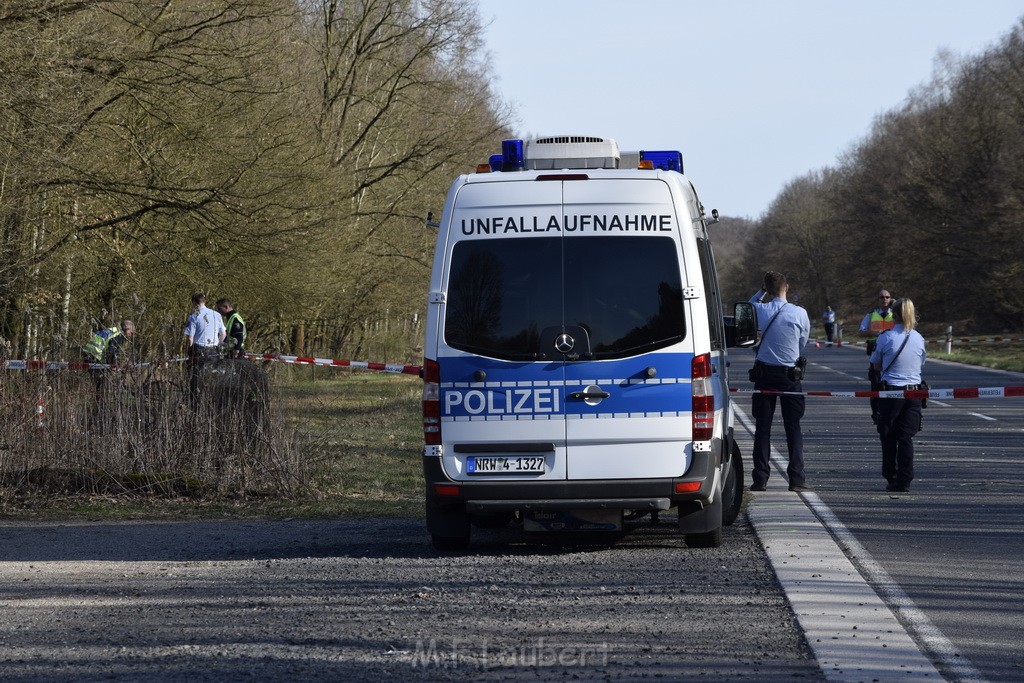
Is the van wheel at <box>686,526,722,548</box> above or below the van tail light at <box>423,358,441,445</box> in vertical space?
below

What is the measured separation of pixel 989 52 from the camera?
2170 inches

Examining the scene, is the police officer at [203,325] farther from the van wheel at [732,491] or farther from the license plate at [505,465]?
the license plate at [505,465]

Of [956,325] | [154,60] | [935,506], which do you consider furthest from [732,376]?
[956,325]

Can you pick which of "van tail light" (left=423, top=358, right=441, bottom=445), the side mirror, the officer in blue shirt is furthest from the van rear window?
the officer in blue shirt

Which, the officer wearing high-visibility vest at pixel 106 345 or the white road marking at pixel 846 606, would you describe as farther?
the officer wearing high-visibility vest at pixel 106 345

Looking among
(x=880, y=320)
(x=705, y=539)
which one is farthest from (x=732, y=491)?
(x=880, y=320)

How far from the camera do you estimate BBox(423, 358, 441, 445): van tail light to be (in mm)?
8945

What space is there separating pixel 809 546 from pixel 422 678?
4.00 m

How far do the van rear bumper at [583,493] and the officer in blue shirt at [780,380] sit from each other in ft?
12.2

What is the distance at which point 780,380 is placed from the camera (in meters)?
12.6

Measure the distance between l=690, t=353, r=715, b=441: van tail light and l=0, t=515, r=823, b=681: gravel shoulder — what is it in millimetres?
813

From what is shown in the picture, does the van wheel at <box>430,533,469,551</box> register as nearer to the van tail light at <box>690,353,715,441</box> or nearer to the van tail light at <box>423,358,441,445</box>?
the van tail light at <box>423,358,441,445</box>

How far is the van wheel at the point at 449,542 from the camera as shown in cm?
930

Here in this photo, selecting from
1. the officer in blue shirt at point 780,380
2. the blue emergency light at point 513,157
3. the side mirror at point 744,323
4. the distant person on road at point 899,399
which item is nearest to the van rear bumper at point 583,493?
the side mirror at point 744,323
